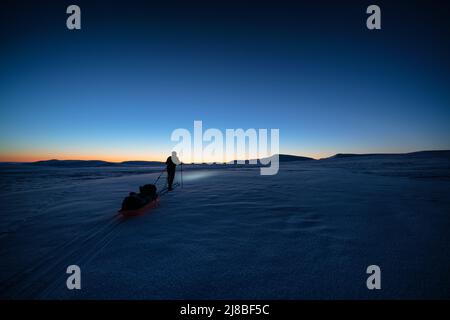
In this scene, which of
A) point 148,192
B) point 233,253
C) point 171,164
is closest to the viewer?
point 233,253

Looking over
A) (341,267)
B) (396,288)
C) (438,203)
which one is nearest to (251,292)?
(341,267)

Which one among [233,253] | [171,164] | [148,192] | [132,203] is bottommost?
[233,253]

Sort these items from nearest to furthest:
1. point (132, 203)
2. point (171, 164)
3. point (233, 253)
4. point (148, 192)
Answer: point (233, 253), point (132, 203), point (148, 192), point (171, 164)

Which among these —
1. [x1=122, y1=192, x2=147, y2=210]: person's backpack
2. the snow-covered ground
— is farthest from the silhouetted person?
the snow-covered ground

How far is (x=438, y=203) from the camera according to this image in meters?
6.06

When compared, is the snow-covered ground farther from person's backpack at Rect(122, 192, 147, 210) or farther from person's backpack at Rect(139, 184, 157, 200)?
person's backpack at Rect(139, 184, 157, 200)

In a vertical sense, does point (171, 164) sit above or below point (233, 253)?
above

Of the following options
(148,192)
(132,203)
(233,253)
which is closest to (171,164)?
(148,192)

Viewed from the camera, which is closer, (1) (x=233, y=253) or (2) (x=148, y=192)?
(1) (x=233, y=253)

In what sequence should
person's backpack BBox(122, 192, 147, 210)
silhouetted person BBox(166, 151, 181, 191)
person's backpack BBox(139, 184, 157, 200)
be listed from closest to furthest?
person's backpack BBox(122, 192, 147, 210) < person's backpack BBox(139, 184, 157, 200) < silhouetted person BBox(166, 151, 181, 191)

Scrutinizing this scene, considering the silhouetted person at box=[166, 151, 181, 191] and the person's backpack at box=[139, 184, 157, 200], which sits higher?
the silhouetted person at box=[166, 151, 181, 191]

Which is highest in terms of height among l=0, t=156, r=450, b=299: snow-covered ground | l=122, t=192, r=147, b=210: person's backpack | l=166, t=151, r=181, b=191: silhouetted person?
l=166, t=151, r=181, b=191: silhouetted person

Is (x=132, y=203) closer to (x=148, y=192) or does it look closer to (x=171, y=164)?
(x=148, y=192)

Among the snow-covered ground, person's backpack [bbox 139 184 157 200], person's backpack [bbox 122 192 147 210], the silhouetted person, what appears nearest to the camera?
the snow-covered ground
